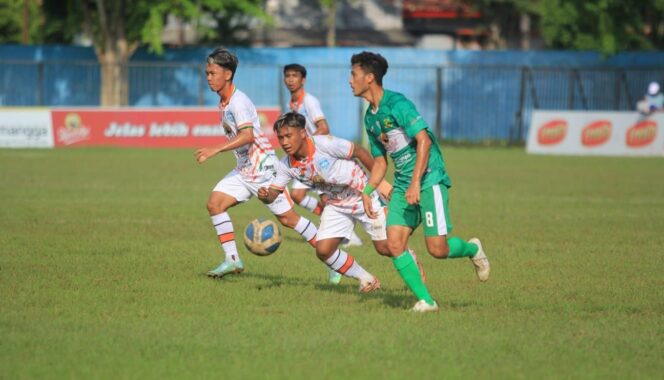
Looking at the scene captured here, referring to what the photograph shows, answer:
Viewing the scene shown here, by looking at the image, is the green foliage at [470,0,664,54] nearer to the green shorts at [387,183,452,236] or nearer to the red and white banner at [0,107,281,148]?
the red and white banner at [0,107,281,148]

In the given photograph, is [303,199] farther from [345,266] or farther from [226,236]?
[345,266]

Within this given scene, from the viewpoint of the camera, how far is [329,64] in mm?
39719

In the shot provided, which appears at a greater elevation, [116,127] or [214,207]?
[214,207]

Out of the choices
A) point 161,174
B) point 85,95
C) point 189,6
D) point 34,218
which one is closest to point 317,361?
point 34,218

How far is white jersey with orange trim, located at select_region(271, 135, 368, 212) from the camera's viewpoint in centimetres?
941

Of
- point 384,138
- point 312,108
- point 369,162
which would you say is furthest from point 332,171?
point 312,108

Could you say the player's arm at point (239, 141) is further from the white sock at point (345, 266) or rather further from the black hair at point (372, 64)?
the black hair at point (372, 64)

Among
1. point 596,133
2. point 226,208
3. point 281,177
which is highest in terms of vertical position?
point 281,177

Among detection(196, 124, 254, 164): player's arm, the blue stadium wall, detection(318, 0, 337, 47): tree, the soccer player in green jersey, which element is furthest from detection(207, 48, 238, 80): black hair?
detection(318, 0, 337, 47): tree

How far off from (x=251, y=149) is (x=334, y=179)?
1602mm

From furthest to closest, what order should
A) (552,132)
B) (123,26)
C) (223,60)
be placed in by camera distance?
1. (123,26)
2. (552,132)
3. (223,60)

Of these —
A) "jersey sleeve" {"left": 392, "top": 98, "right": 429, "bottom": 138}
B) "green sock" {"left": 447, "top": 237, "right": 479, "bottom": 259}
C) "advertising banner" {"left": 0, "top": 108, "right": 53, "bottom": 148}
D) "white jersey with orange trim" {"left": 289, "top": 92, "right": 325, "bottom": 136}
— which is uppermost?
"jersey sleeve" {"left": 392, "top": 98, "right": 429, "bottom": 138}

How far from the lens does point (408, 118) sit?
28.2ft

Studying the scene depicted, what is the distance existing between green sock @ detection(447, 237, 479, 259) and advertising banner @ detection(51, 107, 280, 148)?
22.0 meters
